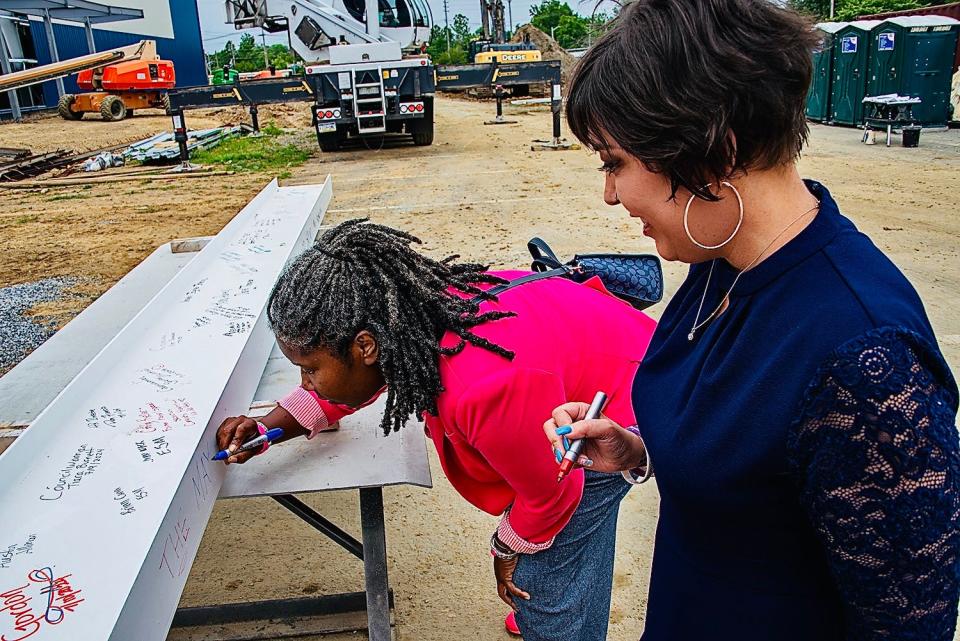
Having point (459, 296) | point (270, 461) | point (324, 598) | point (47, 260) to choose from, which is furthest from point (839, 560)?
point (47, 260)

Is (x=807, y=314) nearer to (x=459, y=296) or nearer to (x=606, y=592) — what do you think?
(x=459, y=296)

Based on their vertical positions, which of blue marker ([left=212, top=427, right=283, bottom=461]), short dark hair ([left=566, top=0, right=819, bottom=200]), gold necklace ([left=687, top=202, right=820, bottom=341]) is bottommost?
blue marker ([left=212, top=427, right=283, bottom=461])

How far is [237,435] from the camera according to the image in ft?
7.09

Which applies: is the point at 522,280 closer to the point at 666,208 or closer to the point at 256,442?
the point at 666,208

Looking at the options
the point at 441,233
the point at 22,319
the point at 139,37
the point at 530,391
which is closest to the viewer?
the point at 530,391

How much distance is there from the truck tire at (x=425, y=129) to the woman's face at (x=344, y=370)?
12707 millimetres

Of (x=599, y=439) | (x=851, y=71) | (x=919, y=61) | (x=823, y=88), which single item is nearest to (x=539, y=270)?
(x=599, y=439)

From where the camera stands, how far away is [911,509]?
919 millimetres

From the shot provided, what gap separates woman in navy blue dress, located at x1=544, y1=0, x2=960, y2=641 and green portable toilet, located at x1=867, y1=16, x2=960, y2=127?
14.6m

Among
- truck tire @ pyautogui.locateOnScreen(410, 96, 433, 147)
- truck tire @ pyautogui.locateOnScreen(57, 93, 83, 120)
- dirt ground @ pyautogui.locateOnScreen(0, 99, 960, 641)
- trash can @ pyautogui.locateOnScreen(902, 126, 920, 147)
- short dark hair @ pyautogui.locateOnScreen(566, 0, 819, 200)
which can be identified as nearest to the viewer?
short dark hair @ pyautogui.locateOnScreen(566, 0, 819, 200)

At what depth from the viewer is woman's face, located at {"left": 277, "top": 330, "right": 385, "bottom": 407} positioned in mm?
1701

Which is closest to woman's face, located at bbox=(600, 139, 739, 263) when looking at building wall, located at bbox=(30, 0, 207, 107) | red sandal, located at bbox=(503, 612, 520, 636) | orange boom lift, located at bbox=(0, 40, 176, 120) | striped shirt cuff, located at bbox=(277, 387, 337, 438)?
striped shirt cuff, located at bbox=(277, 387, 337, 438)

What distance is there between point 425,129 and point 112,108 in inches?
448

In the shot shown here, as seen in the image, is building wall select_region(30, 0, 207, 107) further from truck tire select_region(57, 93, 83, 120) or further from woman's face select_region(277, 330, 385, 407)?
woman's face select_region(277, 330, 385, 407)
